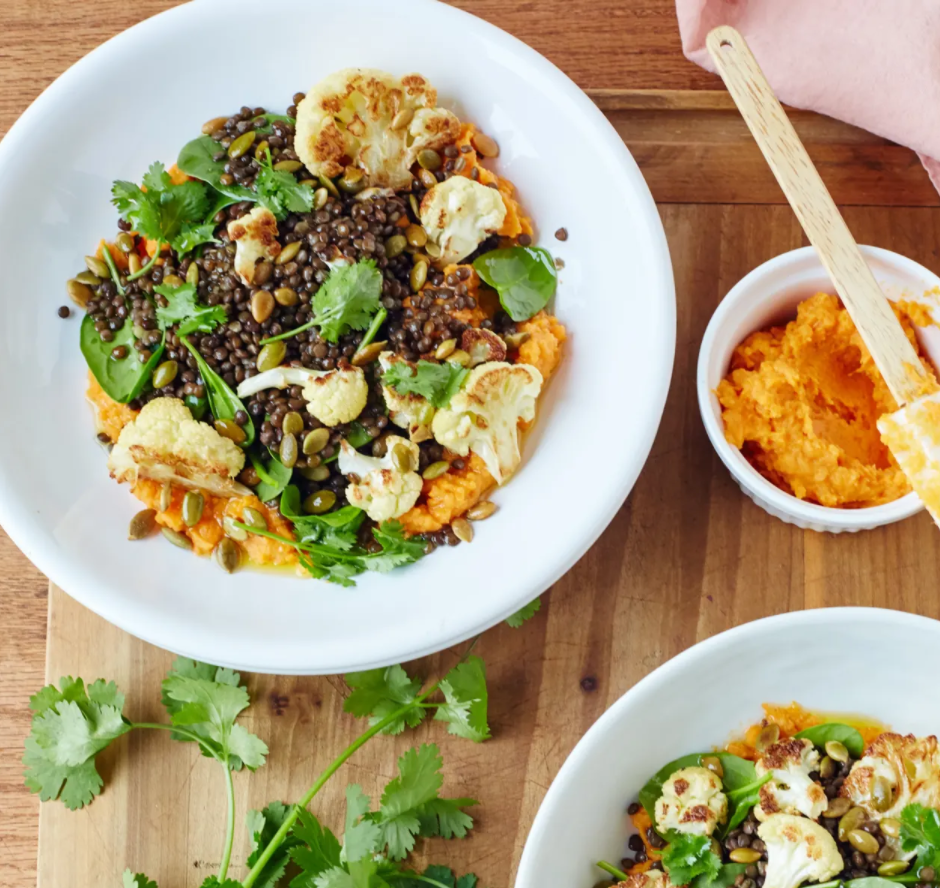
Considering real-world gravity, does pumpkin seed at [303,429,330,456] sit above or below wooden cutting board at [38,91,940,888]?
above

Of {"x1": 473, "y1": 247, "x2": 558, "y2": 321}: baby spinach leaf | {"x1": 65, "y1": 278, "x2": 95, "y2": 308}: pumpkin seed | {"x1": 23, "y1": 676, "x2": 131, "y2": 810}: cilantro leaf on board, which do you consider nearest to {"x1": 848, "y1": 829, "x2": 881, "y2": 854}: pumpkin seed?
{"x1": 473, "y1": 247, "x2": 558, "y2": 321}: baby spinach leaf

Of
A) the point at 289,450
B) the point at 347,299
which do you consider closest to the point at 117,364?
the point at 289,450

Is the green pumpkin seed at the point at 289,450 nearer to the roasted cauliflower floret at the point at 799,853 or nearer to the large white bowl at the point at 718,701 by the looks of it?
the large white bowl at the point at 718,701

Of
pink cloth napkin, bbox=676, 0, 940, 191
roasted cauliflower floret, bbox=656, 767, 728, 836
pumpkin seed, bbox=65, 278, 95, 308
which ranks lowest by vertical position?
roasted cauliflower floret, bbox=656, 767, 728, 836

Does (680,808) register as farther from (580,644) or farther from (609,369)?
(609,369)

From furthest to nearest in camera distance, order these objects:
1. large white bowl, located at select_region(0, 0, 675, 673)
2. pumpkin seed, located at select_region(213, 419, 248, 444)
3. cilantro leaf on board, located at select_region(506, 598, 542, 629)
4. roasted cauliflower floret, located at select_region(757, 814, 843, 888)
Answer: cilantro leaf on board, located at select_region(506, 598, 542, 629) → pumpkin seed, located at select_region(213, 419, 248, 444) → large white bowl, located at select_region(0, 0, 675, 673) → roasted cauliflower floret, located at select_region(757, 814, 843, 888)

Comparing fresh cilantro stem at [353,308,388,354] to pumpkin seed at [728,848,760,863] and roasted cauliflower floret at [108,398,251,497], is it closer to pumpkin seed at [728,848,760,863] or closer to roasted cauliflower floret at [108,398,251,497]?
roasted cauliflower floret at [108,398,251,497]

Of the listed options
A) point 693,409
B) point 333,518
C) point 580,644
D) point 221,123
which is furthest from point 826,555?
point 221,123
